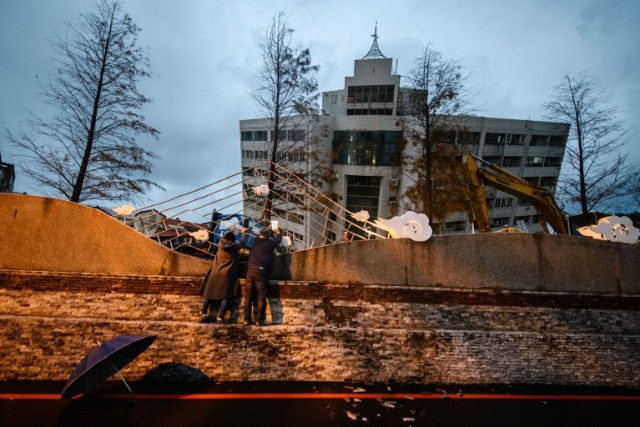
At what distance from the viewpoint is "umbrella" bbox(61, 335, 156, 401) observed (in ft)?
13.1

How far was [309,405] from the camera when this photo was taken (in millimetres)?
4969

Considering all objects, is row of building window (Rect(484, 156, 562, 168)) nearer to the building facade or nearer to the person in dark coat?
the building facade

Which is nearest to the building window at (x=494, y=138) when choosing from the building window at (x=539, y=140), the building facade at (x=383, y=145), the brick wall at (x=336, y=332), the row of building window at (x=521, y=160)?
the building facade at (x=383, y=145)

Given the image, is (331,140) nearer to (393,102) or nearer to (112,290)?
(393,102)

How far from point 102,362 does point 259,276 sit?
274 cm

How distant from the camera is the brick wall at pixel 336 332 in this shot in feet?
18.2

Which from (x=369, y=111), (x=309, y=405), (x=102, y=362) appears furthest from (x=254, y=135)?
(x=309, y=405)

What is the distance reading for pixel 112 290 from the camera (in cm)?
604

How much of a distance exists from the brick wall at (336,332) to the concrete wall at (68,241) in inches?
9.2

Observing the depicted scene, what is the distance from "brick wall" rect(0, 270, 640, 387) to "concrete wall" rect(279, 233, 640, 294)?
0.26 meters

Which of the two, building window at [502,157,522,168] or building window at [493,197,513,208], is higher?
building window at [502,157,522,168]

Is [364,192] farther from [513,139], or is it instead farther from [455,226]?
[513,139]

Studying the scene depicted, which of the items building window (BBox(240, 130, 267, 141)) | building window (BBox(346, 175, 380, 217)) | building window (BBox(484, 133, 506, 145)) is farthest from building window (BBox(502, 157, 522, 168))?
building window (BBox(240, 130, 267, 141))

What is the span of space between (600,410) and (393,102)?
79.6 feet
